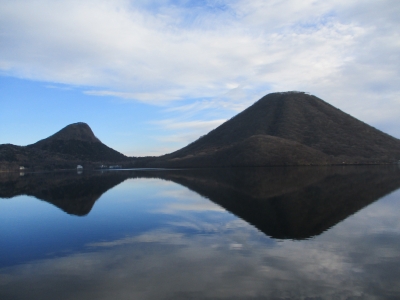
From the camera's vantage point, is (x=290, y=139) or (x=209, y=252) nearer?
(x=209, y=252)

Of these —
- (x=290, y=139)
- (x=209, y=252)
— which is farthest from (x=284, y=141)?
(x=209, y=252)

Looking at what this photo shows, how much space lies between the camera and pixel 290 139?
397 feet

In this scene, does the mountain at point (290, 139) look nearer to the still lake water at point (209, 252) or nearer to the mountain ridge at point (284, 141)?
the mountain ridge at point (284, 141)

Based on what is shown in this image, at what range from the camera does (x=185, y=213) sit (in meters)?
22.5

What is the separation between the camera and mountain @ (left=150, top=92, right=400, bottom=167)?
10219 centimetres

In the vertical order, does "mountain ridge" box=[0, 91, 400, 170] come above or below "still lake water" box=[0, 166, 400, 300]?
above

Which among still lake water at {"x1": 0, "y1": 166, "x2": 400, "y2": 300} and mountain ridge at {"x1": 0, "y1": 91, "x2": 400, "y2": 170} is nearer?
still lake water at {"x1": 0, "y1": 166, "x2": 400, "y2": 300}

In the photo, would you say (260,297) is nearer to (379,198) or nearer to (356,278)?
(356,278)


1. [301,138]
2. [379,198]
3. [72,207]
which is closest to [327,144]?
[301,138]

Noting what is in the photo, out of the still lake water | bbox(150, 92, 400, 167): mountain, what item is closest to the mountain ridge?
bbox(150, 92, 400, 167): mountain

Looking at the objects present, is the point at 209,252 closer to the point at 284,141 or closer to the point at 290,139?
the point at 284,141

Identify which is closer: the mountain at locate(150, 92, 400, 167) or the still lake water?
the still lake water

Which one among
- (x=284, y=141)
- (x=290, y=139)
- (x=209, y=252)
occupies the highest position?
(x=290, y=139)

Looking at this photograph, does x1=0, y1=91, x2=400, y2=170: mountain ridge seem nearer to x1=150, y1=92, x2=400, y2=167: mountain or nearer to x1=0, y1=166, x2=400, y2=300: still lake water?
x1=150, y1=92, x2=400, y2=167: mountain
